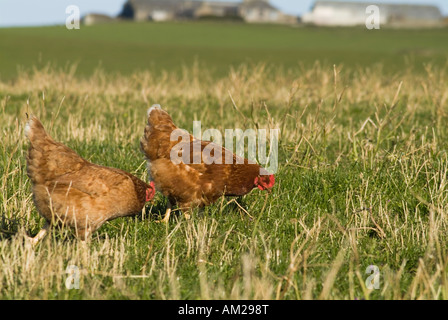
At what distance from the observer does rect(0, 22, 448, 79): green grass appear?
29.6 metres

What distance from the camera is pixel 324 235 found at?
4.57 metres

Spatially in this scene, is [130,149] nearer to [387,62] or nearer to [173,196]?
[173,196]

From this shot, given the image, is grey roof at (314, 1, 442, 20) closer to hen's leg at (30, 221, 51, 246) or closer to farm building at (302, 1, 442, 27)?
farm building at (302, 1, 442, 27)

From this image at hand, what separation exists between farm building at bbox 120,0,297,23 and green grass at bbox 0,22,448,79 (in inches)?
1075

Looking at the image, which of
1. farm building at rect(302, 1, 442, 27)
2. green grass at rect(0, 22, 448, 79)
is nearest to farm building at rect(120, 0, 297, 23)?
farm building at rect(302, 1, 442, 27)

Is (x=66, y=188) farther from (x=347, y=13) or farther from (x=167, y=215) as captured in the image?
(x=347, y=13)

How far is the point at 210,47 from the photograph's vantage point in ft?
138

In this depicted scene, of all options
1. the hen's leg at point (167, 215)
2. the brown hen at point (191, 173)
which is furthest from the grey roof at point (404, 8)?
the hen's leg at point (167, 215)

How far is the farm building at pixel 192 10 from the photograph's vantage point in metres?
88.6

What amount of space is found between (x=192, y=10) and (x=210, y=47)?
49.6 metres

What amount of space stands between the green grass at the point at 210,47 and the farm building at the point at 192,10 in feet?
89.6

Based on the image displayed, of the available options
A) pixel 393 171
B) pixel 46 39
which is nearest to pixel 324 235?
pixel 393 171

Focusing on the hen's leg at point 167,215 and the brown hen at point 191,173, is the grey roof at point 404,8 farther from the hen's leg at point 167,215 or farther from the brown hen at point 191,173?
the hen's leg at point 167,215

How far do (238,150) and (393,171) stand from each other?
6.74ft
